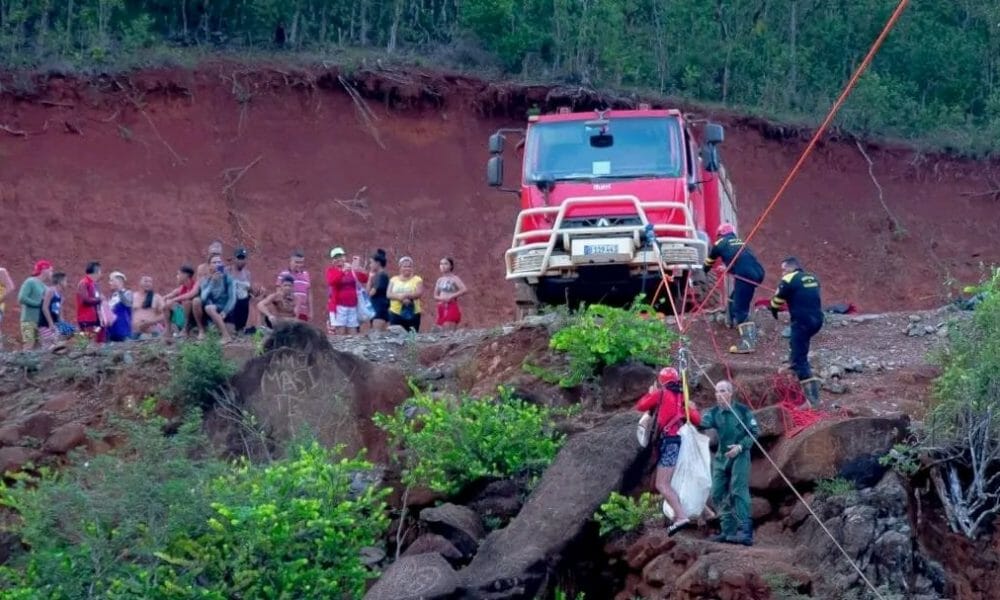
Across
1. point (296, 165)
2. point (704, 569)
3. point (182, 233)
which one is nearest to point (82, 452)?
point (704, 569)

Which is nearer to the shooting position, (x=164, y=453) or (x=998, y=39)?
(x=164, y=453)

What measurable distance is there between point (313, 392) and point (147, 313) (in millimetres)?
5376

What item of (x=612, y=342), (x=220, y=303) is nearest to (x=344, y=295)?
(x=220, y=303)

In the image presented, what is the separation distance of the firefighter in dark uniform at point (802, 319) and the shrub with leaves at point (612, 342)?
1.18 m

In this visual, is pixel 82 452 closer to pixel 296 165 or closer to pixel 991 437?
pixel 991 437

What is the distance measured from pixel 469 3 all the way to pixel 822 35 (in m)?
8.30

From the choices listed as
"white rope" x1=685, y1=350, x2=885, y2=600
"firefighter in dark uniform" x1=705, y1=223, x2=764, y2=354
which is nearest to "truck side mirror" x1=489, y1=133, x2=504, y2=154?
"firefighter in dark uniform" x1=705, y1=223, x2=764, y2=354

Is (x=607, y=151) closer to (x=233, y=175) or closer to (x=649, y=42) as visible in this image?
(x=233, y=175)

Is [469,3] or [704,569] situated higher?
[469,3]

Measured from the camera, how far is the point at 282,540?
1304cm

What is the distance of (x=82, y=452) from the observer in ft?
50.7

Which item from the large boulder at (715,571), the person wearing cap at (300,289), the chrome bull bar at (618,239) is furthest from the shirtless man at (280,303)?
the large boulder at (715,571)

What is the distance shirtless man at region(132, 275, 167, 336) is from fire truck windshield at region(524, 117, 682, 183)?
5.41 metres

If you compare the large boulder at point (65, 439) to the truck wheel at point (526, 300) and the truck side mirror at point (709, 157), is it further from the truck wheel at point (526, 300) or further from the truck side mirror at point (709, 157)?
→ the truck side mirror at point (709, 157)
